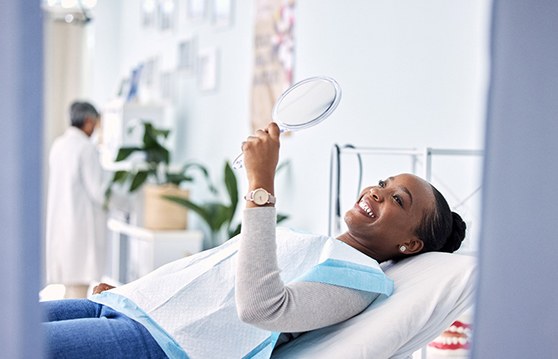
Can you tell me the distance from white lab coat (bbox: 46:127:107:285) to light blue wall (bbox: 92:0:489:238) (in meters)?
0.85

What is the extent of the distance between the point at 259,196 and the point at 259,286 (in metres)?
0.16

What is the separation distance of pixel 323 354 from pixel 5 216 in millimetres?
762

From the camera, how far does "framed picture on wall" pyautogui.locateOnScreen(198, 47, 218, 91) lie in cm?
500

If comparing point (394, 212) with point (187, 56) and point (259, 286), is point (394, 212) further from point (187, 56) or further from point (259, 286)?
point (187, 56)

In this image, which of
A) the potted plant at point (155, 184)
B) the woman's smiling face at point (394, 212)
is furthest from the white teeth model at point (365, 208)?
the potted plant at point (155, 184)

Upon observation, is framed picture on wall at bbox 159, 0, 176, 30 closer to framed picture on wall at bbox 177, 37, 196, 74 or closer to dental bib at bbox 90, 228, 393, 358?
framed picture on wall at bbox 177, 37, 196, 74

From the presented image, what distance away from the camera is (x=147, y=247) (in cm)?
482

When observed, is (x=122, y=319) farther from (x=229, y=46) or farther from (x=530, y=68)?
(x=229, y=46)

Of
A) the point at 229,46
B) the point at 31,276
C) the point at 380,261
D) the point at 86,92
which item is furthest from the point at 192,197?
the point at 31,276

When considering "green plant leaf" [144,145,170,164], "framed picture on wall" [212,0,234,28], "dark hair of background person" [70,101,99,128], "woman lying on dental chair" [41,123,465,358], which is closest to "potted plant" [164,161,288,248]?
"green plant leaf" [144,145,170,164]

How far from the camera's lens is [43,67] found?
1.03 meters

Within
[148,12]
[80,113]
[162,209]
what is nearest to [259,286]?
[80,113]

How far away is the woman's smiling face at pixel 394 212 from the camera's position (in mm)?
1808

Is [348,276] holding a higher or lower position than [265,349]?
higher
